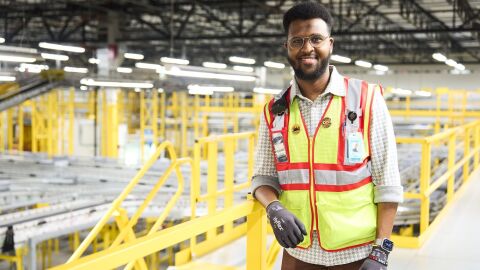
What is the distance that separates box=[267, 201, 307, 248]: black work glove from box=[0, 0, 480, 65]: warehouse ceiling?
14821 millimetres

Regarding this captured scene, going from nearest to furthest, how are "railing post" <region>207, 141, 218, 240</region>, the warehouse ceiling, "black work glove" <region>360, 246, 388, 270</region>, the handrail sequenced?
the handrail
"black work glove" <region>360, 246, 388, 270</region>
"railing post" <region>207, 141, 218, 240</region>
the warehouse ceiling

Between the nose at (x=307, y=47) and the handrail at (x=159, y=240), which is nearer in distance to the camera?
the handrail at (x=159, y=240)

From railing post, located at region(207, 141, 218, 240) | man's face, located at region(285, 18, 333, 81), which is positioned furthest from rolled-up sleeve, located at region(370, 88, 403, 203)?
railing post, located at region(207, 141, 218, 240)

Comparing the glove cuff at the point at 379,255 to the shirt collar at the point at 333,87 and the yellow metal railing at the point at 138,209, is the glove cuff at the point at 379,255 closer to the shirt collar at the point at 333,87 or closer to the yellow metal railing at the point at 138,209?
the shirt collar at the point at 333,87

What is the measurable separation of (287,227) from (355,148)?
393 mm

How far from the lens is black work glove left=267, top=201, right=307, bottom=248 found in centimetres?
204

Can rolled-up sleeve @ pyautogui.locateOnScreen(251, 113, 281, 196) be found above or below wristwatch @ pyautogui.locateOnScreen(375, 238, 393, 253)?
above

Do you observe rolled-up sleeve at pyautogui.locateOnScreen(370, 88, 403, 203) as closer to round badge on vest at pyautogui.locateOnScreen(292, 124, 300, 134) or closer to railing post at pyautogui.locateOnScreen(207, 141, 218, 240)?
round badge on vest at pyautogui.locateOnScreen(292, 124, 300, 134)

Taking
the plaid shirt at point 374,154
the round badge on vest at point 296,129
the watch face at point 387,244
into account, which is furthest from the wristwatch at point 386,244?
the round badge on vest at point 296,129

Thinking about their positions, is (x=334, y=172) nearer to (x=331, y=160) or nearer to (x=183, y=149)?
(x=331, y=160)

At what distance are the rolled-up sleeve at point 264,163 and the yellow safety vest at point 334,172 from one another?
0.47 feet

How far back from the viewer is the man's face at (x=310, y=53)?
2041 millimetres

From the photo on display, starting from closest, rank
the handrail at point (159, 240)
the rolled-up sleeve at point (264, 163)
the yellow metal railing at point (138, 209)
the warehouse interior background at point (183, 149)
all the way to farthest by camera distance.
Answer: the handrail at point (159, 240) < the rolled-up sleeve at point (264, 163) < the yellow metal railing at point (138, 209) < the warehouse interior background at point (183, 149)

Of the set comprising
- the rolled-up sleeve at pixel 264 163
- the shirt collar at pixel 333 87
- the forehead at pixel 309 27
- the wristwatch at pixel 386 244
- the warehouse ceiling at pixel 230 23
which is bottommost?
the wristwatch at pixel 386 244
